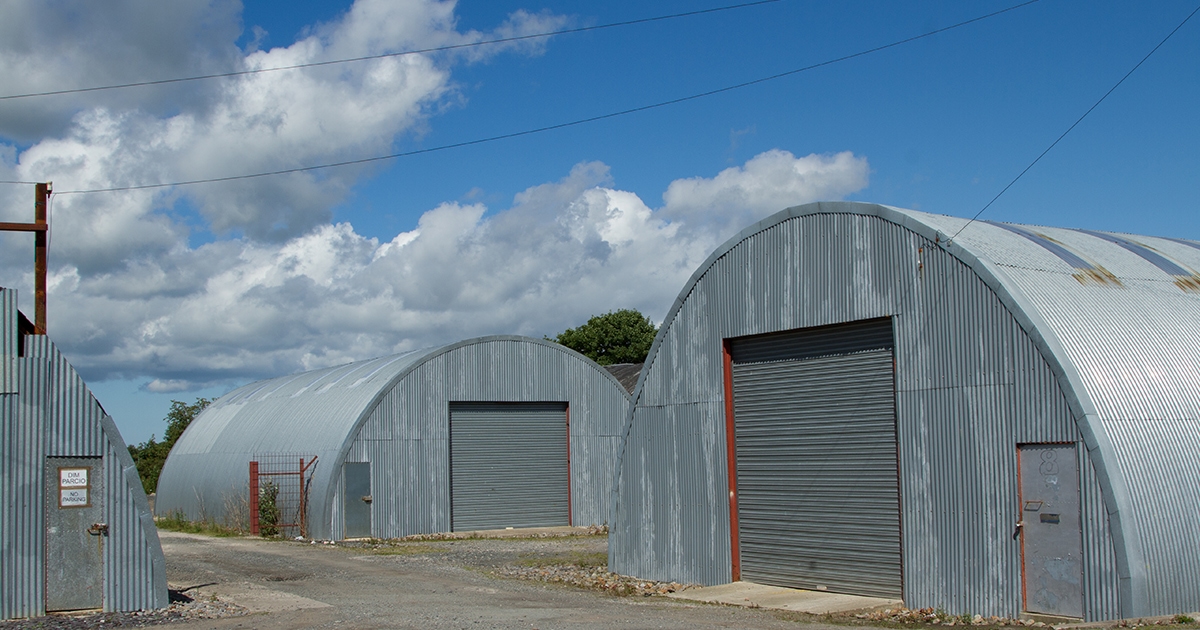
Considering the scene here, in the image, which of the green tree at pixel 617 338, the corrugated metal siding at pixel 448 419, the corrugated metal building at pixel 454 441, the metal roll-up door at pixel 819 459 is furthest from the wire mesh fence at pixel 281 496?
the green tree at pixel 617 338

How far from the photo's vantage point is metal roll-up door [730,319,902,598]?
16.5 metres

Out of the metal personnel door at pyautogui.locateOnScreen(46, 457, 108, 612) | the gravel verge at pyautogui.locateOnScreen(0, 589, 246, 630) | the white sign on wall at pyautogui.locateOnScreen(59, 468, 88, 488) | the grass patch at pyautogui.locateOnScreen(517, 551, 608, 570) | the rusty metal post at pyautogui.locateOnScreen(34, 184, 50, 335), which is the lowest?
the grass patch at pyautogui.locateOnScreen(517, 551, 608, 570)

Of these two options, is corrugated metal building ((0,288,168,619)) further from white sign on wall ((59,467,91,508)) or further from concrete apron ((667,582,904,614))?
concrete apron ((667,582,904,614))

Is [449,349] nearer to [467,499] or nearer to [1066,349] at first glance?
[467,499]

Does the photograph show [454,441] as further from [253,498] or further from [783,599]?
[783,599]

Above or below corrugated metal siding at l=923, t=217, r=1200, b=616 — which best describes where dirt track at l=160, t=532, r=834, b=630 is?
below

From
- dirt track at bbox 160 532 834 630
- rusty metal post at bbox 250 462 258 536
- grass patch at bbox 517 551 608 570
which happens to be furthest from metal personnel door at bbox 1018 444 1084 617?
rusty metal post at bbox 250 462 258 536

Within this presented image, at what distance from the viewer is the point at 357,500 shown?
101ft

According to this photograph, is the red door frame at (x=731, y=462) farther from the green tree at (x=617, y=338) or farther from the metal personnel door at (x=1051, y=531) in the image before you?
the green tree at (x=617, y=338)

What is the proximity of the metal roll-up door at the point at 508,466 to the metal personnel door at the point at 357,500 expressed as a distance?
260cm

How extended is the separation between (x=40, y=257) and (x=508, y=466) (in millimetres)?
18365

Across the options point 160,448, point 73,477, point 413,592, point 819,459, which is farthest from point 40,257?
point 160,448

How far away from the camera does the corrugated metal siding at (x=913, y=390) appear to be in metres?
14.2

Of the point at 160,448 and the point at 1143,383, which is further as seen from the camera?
the point at 160,448
